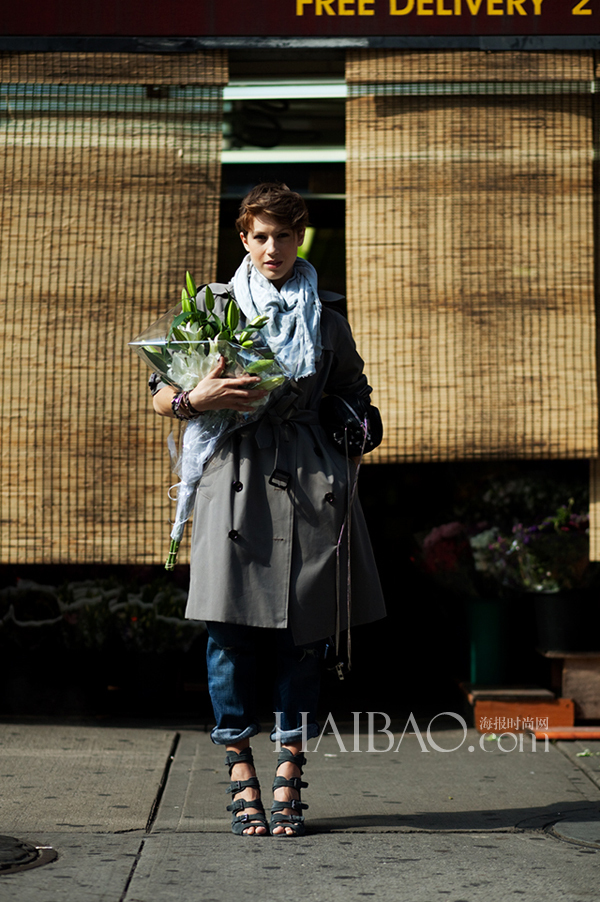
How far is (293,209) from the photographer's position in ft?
9.94

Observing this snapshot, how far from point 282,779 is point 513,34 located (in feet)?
10.7

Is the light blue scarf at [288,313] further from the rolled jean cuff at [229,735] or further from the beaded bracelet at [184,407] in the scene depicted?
the rolled jean cuff at [229,735]

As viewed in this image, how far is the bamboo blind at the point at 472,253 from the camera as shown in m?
4.36

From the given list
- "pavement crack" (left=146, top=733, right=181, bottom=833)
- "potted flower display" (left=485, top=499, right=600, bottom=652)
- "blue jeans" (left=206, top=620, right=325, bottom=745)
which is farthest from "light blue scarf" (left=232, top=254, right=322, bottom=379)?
"potted flower display" (left=485, top=499, right=600, bottom=652)

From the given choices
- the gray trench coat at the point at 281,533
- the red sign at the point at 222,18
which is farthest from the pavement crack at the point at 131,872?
the red sign at the point at 222,18

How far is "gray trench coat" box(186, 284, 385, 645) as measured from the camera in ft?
9.70

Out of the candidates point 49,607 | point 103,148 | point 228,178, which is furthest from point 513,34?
point 49,607

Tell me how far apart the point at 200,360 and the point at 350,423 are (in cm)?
54

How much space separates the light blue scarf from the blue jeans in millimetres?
803

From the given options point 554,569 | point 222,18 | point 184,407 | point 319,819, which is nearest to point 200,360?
point 184,407

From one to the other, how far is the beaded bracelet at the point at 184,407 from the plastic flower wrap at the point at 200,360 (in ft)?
0.08

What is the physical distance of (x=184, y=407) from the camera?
2.95m

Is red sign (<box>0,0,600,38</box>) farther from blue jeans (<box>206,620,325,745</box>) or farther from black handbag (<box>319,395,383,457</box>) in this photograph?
blue jeans (<box>206,620,325,745</box>)

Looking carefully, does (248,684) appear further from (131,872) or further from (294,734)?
(131,872)
